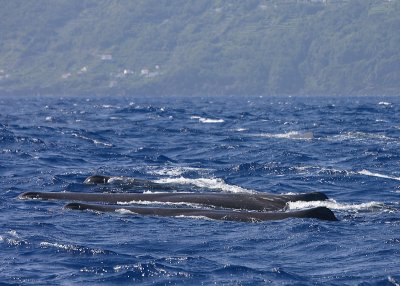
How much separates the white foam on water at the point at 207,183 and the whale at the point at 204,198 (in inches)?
144

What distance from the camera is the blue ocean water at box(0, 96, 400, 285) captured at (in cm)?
2106

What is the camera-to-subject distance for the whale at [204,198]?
101 feet

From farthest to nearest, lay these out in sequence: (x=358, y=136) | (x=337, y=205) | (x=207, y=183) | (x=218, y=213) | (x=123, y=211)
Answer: (x=358, y=136)
(x=207, y=183)
(x=337, y=205)
(x=123, y=211)
(x=218, y=213)

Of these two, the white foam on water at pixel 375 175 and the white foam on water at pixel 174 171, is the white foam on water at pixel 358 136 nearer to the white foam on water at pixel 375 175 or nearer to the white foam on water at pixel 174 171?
the white foam on water at pixel 375 175

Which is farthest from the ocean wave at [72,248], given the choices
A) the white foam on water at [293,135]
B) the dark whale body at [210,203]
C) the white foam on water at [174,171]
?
the white foam on water at [293,135]

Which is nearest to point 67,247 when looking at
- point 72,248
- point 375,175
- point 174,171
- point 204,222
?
point 72,248

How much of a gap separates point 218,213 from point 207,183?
890 cm

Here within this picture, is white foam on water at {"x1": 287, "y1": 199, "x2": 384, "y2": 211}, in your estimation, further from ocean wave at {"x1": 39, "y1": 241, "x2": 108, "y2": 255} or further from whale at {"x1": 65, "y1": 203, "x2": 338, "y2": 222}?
ocean wave at {"x1": 39, "y1": 241, "x2": 108, "y2": 255}

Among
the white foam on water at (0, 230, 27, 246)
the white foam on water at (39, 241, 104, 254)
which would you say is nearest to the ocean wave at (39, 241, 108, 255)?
the white foam on water at (39, 241, 104, 254)

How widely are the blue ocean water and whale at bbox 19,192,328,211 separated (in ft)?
1.62

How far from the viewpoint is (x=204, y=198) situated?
3158 cm

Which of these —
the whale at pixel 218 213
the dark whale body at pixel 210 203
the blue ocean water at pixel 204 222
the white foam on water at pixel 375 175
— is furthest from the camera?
the white foam on water at pixel 375 175

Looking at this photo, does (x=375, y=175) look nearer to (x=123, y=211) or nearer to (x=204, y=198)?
(x=204, y=198)

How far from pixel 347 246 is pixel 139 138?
38495 millimetres
